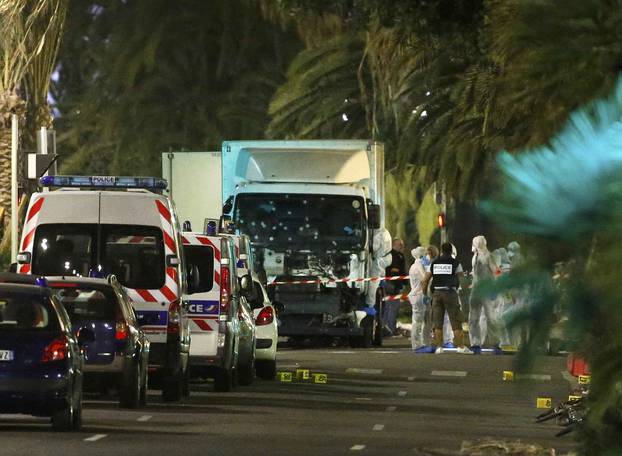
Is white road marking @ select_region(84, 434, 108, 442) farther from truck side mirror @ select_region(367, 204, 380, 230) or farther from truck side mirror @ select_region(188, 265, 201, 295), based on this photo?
truck side mirror @ select_region(367, 204, 380, 230)

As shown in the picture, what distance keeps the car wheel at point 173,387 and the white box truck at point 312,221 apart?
1125 cm

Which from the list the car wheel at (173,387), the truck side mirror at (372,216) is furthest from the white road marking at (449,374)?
the car wheel at (173,387)

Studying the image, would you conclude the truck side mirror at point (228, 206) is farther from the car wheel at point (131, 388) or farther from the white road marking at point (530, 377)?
the white road marking at point (530, 377)

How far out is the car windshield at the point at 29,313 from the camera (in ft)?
54.9

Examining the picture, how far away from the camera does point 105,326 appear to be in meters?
19.0

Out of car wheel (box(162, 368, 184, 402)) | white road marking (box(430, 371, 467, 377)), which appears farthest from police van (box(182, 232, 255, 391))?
white road marking (box(430, 371, 467, 377))

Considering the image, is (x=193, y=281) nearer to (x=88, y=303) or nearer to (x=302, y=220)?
(x=88, y=303)

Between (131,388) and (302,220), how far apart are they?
1374 centimetres

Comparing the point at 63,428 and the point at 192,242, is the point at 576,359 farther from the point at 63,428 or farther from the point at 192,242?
the point at 192,242

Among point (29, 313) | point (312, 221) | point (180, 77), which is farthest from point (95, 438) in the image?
point (180, 77)

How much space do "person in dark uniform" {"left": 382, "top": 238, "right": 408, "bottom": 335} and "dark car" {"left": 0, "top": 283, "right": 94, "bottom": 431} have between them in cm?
2061

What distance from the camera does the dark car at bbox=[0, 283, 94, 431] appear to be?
1642 cm

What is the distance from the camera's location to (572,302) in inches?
281

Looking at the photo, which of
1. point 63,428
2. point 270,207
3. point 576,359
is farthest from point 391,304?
point 576,359
